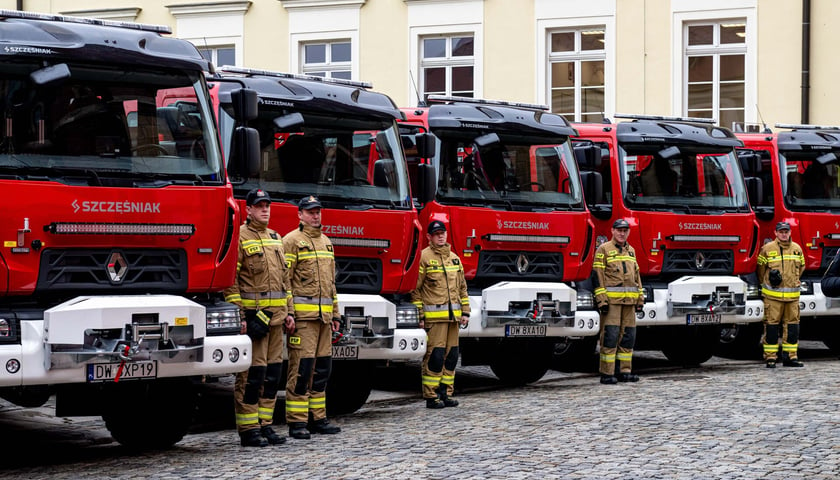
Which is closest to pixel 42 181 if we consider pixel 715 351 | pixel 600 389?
pixel 600 389

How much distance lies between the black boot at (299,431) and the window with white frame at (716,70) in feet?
43.8

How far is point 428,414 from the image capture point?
Result: 11516mm

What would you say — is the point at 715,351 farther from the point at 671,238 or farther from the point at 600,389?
the point at 600,389

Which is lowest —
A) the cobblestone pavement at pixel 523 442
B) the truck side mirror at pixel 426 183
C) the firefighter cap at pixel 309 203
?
the cobblestone pavement at pixel 523 442

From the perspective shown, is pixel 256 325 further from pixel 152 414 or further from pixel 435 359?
pixel 435 359

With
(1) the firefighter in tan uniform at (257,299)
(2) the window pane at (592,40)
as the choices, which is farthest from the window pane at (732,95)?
(1) the firefighter in tan uniform at (257,299)

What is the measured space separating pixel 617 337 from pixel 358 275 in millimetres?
3949

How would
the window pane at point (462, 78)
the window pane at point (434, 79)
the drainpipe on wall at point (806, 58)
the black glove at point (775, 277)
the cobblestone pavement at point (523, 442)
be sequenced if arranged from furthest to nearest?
the window pane at point (434, 79), the window pane at point (462, 78), the drainpipe on wall at point (806, 58), the black glove at point (775, 277), the cobblestone pavement at point (523, 442)

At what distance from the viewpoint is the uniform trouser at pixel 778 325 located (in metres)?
15.6

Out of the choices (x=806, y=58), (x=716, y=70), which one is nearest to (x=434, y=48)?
(x=716, y=70)

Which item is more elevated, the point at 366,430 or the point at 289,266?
the point at 289,266

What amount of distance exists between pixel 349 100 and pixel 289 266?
1873 millimetres

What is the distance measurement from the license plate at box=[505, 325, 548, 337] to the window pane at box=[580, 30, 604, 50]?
413 inches

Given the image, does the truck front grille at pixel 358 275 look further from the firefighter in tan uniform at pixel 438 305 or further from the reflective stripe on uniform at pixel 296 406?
the reflective stripe on uniform at pixel 296 406
